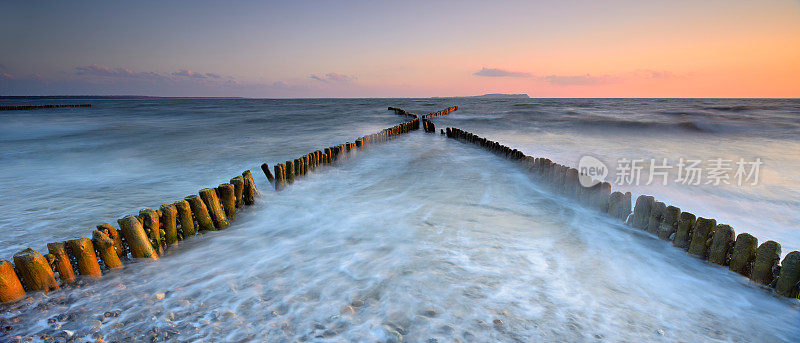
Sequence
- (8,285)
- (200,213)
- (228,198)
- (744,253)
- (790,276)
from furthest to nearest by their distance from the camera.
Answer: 1. (228,198)
2. (200,213)
3. (744,253)
4. (790,276)
5. (8,285)

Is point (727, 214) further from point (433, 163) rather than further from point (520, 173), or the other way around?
point (433, 163)

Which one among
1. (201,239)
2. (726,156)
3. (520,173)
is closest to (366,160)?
(520,173)

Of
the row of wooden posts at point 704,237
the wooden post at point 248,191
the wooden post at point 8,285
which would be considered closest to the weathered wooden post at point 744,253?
the row of wooden posts at point 704,237

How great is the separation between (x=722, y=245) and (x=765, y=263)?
16.9 inches

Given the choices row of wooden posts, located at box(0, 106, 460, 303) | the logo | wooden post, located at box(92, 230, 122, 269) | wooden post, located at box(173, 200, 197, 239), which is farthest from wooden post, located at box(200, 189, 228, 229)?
the logo

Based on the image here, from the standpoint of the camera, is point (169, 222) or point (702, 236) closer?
point (702, 236)

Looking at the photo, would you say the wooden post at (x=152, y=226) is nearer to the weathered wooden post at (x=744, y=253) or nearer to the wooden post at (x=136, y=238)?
the wooden post at (x=136, y=238)

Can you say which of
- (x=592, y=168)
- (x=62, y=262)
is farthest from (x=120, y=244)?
(x=592, y=168)

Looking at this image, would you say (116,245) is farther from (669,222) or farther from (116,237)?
(669,222)

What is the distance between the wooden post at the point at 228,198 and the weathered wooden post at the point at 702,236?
6.12 meters

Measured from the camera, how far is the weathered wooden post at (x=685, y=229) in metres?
4.34

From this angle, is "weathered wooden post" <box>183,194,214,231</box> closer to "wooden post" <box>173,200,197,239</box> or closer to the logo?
"wooden post" <box>173,200,197,239</box>

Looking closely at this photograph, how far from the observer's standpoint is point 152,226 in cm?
410

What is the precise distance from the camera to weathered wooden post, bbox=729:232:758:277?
3.65 m
